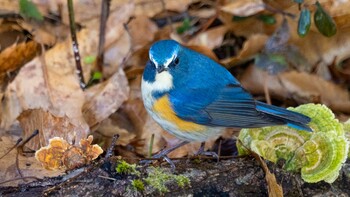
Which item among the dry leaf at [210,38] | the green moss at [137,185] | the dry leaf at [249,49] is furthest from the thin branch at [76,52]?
the green moss at [137,185]

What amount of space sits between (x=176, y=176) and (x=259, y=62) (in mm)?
2287

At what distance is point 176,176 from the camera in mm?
3150

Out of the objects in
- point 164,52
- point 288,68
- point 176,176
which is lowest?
point 288,68

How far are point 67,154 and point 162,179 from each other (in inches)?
18.9

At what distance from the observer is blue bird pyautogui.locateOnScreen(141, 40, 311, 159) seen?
3.54 metres

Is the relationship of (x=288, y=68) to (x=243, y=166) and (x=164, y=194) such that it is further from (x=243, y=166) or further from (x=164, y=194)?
(x=164, y=194)

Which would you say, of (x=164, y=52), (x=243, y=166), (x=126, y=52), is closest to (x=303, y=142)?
(x=243, y=166)

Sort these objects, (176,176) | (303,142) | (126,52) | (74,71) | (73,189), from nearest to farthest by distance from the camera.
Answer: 1. (73,189)
2. (176,176)
3. (303,142)
4. (74,71)
5. (126,52)

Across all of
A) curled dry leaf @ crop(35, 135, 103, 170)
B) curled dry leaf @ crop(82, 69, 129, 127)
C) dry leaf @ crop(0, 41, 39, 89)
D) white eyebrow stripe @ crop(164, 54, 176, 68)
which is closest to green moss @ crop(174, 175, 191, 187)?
curled dry leaf @ crop(35, 135, 103, 170)

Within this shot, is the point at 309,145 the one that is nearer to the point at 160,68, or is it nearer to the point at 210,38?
the point at 160,68

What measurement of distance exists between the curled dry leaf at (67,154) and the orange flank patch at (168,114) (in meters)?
0.63

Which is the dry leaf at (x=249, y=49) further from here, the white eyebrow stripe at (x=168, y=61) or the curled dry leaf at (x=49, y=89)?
the white eyebrow stripe at (x=168, y=61)

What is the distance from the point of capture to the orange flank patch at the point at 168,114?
3559 mm

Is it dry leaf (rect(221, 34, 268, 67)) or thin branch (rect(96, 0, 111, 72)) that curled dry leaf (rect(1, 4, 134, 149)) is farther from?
dry leaf (rect(221, 34, 268, 67))
